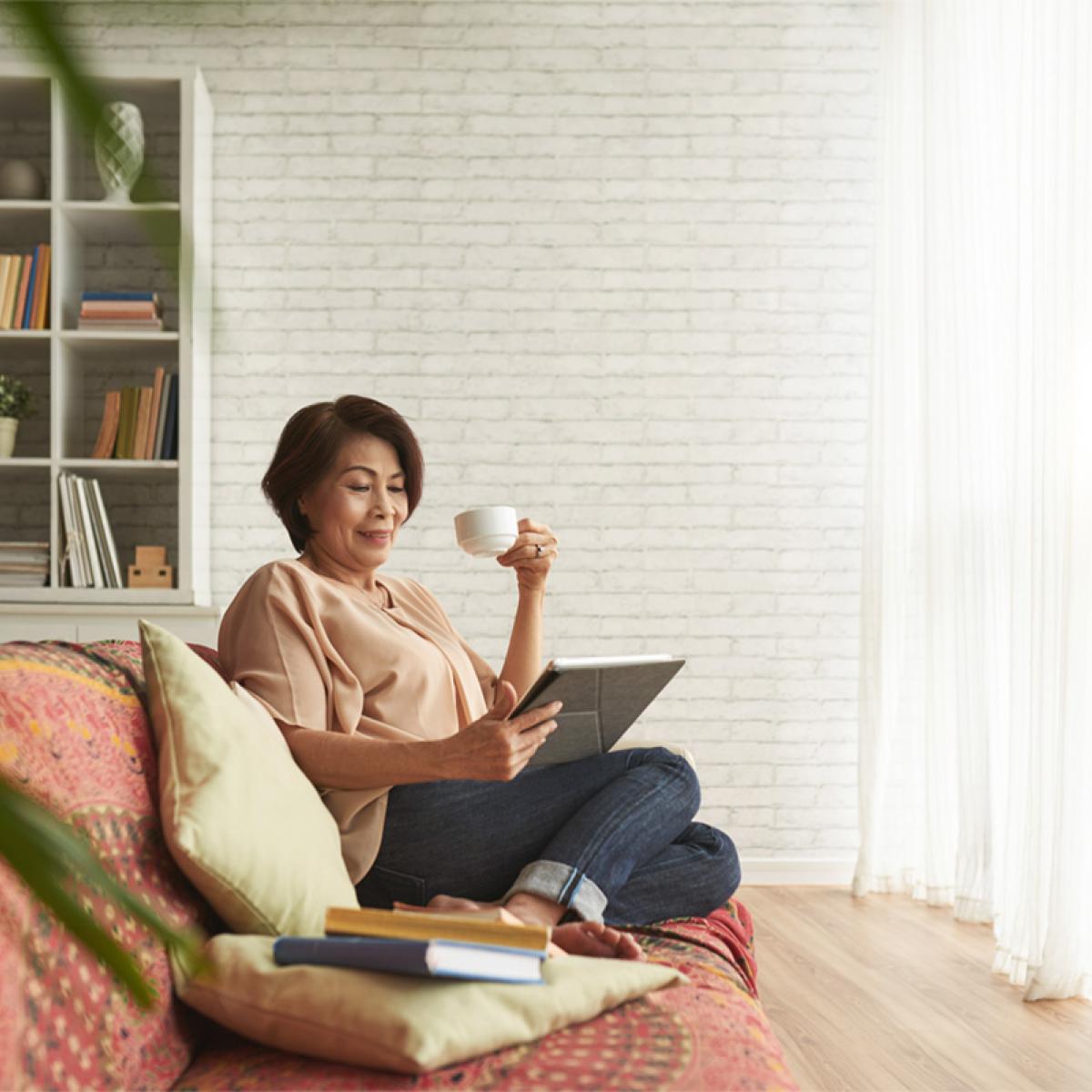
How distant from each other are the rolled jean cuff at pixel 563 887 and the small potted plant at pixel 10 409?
2910 mm

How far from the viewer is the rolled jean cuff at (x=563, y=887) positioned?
165 cm

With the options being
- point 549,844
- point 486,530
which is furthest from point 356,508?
point 549,844

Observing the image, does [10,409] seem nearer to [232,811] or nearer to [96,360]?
[96,360]

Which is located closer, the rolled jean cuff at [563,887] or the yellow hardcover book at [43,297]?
the rolled jean cuff at [563,887]

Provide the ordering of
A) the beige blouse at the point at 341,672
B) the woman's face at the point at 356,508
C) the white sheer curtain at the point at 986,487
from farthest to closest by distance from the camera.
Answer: the white sheer curtain at the point at 986,487 → the woman's face at the point at 356,508 → the beige blouse at the point at 341,672

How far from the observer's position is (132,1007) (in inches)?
42.6

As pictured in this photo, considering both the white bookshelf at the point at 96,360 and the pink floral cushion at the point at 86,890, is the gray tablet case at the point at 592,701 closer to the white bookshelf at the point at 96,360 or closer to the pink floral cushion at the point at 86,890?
the pink floral cushion at the point at 86,890

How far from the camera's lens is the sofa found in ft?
3.16

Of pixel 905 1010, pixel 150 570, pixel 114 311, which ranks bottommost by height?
pixel 905 1010

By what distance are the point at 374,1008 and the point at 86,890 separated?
0.28 metres

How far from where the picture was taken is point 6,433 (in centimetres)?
389

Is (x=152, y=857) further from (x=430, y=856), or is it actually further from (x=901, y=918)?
(x=901, y=918)

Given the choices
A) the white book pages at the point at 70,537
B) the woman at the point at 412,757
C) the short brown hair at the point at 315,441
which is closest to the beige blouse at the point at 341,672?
the woman at the point at 412,757

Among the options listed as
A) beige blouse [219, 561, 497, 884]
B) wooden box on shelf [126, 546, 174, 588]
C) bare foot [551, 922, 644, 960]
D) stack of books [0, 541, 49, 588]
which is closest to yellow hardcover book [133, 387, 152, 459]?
wooden box on shelf [126, 546, 174, 588]
